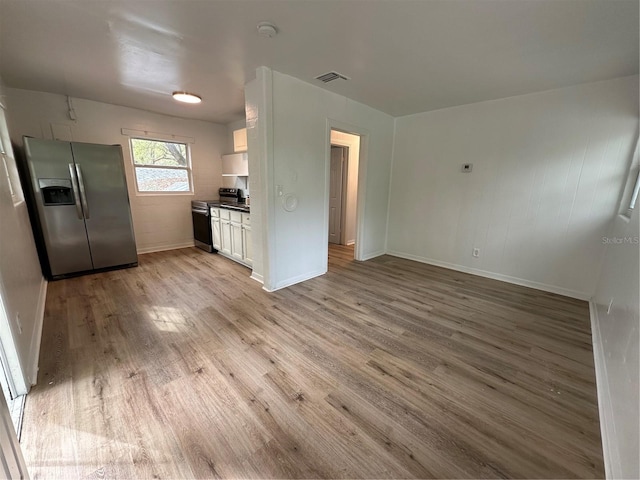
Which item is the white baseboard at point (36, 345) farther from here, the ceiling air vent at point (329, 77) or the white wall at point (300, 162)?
the ceiling air vent at point (329, 77)

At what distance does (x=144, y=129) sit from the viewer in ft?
14.7

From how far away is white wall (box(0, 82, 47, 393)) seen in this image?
1610 millimetres

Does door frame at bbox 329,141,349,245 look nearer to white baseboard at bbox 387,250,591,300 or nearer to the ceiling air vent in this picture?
white baseboard at bbox 387,250,591,300

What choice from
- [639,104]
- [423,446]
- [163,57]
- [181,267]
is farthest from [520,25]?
[181,267]

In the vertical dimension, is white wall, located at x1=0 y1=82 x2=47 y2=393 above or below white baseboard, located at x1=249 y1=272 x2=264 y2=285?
above

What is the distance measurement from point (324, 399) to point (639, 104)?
163 inches

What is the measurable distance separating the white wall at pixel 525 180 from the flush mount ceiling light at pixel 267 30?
298 centimetres

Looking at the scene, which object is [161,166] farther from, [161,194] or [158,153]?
[161,194]

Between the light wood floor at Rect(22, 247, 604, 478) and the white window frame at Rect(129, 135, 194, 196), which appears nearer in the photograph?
the light wood floor at Rect(22, 247, 604, 478)

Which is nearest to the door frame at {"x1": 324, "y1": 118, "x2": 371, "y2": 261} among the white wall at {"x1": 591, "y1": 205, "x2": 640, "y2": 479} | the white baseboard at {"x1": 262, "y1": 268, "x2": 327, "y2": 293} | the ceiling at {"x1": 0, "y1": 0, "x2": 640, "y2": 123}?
the white baseboard at {"x1": 262, "y1": 268, "x2": 327, "y2": 293}

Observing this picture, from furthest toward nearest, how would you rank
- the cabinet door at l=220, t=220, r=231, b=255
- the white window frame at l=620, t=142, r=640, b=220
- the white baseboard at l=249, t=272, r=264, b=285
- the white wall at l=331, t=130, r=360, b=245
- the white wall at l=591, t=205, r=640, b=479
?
1. the white wall at l=331, t=130, r=360, b=245
2. the cabinet door at l=220, t=220, r=231, b=255
3. the white baseboard at l=249, t=272, r=264, b=285
4. the white window frame at l=620, t=142, r=640, b=220
5. the white wall at l=591, t=205, r=640, b=479

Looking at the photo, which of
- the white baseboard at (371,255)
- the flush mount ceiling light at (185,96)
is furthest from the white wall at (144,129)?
the white baseboard at (371,255)

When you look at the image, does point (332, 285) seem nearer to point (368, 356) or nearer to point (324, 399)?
point (368, 356)

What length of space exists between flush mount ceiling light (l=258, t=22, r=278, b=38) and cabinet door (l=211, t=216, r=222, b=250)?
3.10 m
